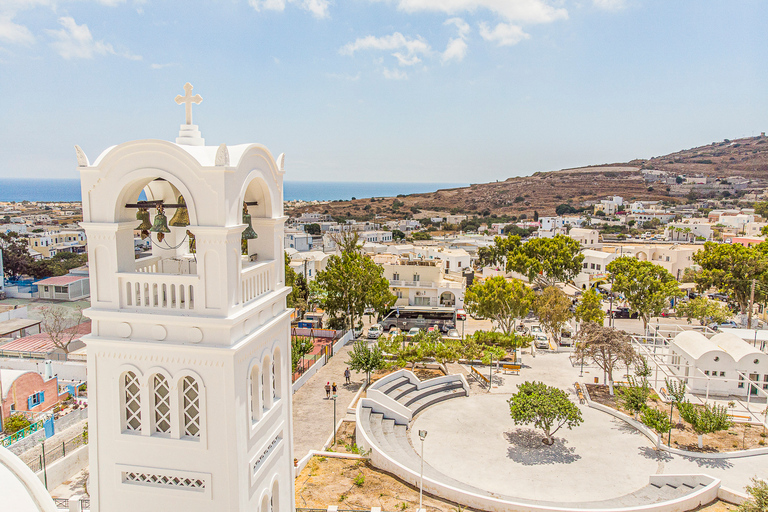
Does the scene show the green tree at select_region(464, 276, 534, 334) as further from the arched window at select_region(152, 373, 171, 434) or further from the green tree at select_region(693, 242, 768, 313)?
the arched window at select_region(152, 373, 171, 434)

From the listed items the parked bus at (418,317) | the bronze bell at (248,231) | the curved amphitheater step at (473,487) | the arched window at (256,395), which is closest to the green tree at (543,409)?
the curved amphitheater step at (473,487)

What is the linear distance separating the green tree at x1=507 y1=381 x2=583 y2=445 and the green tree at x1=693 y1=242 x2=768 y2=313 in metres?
28.2

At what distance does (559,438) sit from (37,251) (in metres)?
79.9

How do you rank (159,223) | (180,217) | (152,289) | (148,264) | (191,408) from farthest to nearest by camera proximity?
(148,264) → (180,217) → (159,223) → (191,408) → (152,289)

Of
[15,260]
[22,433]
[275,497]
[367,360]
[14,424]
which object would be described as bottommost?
[22,433]

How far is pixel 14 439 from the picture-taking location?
2019 centimetres

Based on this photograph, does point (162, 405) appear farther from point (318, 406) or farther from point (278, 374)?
point (318, 406)

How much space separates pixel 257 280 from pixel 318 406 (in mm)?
18190

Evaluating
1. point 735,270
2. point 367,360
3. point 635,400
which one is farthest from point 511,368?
point 735,270

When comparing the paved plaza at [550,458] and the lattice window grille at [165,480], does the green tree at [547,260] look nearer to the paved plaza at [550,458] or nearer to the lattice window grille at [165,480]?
the paved plaza at [550,458]

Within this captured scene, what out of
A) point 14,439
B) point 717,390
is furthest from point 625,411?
point 14,439

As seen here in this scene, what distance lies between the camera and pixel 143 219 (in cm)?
789

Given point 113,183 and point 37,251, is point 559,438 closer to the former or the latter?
point 113,183

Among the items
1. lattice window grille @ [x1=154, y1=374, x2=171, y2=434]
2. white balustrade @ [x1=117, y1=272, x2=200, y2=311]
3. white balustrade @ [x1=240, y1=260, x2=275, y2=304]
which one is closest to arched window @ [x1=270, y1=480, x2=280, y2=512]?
lattice window grille @ [x1=154, y1=374, x2=171, y2=434]
